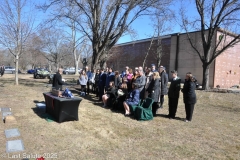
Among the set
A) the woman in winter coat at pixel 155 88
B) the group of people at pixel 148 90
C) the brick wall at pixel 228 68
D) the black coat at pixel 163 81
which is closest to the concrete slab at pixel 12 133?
the group of people at pixel 148 90

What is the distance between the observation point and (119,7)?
13.6 m

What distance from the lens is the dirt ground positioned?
4375mm

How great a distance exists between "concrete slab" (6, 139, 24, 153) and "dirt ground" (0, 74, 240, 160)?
0.09m

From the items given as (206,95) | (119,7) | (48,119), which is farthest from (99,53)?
(48,119)

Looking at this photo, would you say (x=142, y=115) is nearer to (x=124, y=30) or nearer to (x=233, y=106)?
(x=233, y=106)

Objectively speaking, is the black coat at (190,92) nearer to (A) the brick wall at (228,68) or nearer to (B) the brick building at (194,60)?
(B) the brick building at (194,60)

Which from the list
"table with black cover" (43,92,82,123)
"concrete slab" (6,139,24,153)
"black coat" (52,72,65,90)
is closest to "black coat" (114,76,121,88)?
"black coat" (52,72,65,90)

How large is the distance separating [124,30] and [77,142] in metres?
11.1

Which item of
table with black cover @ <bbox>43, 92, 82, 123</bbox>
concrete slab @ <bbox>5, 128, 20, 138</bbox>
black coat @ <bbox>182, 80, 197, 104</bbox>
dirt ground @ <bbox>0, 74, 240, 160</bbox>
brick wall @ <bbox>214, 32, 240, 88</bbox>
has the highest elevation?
brick wall @ <bbox>214, 32, 240, 88</bbox>

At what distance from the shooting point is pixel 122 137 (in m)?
5.36

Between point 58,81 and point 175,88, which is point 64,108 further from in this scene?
point 175,88

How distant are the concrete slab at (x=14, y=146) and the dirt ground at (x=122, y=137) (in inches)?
3.4

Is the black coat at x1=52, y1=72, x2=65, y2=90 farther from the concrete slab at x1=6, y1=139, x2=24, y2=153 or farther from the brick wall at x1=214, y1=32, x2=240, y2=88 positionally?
the brick wall at x1=214, y1=32, x2=240, y2=88

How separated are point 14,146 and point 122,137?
2511mm
